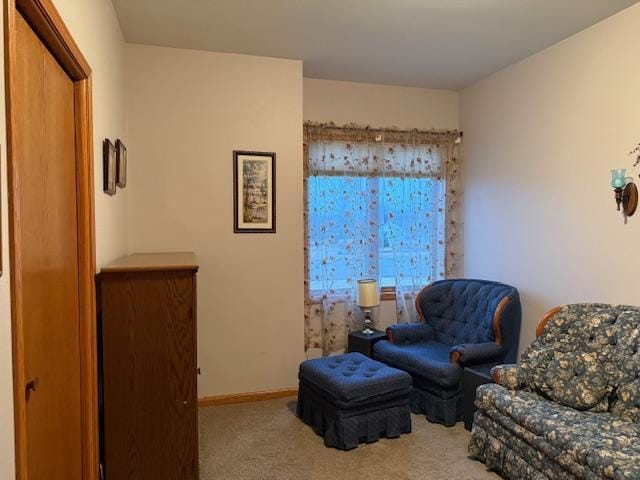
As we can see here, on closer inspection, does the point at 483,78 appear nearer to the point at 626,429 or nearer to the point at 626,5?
the point at 626,5

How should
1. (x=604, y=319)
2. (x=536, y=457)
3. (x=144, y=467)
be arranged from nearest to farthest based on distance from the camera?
1. (x=144, y=467)
2. (x=536, y=457)
3. (x=604, y=319)

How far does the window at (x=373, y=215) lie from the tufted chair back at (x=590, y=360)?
70.5 inches

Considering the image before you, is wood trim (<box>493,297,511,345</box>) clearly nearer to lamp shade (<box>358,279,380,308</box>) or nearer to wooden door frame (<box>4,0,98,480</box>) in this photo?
lamp shade (<box>358,279,380,308</box>)

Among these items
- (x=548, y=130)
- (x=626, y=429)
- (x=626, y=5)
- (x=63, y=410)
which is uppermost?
(x=626, y=5)

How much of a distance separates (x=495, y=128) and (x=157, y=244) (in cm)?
309

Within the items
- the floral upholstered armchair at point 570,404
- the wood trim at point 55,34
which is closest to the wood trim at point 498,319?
the floral upholstered armchair at point 570,404

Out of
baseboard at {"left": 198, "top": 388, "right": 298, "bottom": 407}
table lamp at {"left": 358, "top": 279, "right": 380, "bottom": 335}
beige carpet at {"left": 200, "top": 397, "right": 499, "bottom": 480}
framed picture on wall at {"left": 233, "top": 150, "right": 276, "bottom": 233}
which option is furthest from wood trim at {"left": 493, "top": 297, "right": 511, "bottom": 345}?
framed picture on wall at {"left": 233, "top": 150, "right": 276, "bottom": 233}

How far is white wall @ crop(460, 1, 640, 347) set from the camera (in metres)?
3.06

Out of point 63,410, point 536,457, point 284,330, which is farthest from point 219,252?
point 536,457

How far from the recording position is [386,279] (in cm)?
466

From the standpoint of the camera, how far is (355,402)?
3.03 metres

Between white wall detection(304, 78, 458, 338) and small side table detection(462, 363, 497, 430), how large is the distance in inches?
56.3

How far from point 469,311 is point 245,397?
6.52ft

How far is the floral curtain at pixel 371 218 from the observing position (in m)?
4.40
